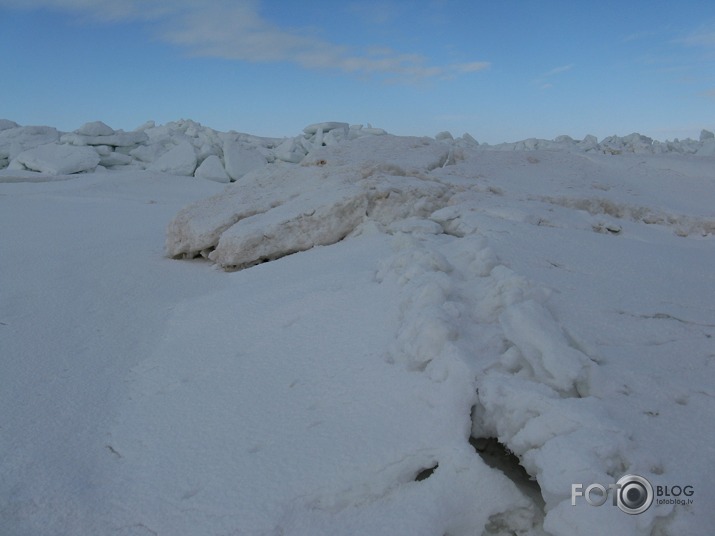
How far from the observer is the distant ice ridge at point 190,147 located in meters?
9.92

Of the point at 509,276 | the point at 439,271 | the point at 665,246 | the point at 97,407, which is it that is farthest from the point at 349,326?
the point at 665,246

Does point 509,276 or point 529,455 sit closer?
point 529,455

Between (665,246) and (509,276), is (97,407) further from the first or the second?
(665,246)

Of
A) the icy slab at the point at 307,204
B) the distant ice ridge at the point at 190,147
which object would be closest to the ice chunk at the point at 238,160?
the distant ice ridge at the point at 190,147

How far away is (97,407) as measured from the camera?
2016 millimetres

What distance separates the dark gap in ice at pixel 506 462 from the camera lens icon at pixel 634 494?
0.23m

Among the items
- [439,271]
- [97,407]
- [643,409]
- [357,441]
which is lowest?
[97,407]

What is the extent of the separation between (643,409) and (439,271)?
93cm

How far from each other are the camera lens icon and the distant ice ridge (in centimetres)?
711

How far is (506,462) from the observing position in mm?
1604

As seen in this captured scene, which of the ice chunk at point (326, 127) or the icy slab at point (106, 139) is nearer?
the icy slab at point (106, 139)

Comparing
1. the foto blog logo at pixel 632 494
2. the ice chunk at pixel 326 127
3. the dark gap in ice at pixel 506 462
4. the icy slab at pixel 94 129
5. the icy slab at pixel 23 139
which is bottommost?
the dark gap in ice at pixel 506 462

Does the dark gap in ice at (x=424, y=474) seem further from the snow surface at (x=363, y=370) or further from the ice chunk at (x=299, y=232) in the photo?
the ice chunk at (x=299, y=232)

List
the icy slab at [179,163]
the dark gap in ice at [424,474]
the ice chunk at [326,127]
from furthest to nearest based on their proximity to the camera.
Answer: the ice chunk at [326,127], the icy slab at [179,163], the dark gap in ice at [424,474]
